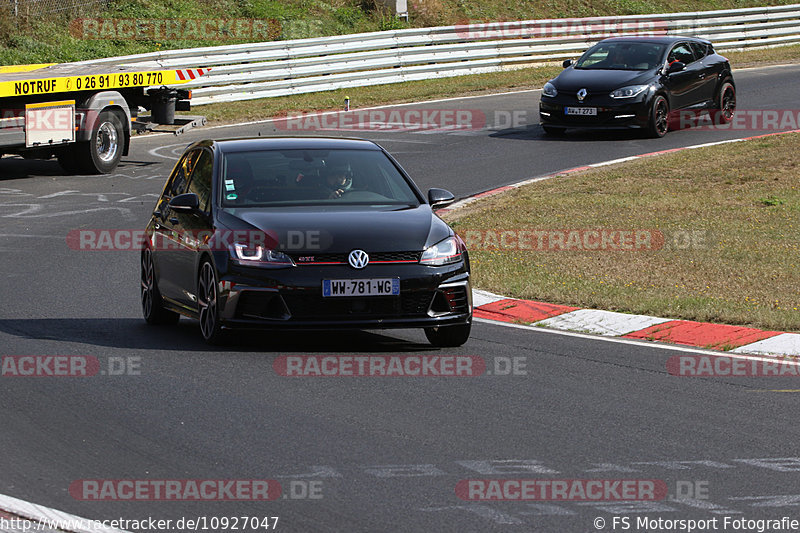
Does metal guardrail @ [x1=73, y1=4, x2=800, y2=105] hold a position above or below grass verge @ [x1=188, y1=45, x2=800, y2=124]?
above

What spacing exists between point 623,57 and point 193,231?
52.0 ft

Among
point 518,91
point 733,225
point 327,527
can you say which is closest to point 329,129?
point 518,91

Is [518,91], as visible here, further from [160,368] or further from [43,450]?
[43,450]

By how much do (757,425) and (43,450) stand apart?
394cm

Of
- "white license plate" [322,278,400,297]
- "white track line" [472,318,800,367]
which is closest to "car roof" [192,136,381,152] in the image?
"white license plate" [322,278,400,297]

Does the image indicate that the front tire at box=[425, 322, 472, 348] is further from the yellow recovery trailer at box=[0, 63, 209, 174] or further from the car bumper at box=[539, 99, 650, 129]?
the car bumper at box=[539, 99, 650, 129]

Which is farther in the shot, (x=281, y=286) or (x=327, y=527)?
(x=281, y=286)

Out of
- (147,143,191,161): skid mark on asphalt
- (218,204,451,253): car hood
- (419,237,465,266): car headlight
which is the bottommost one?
(147,143,191,161): skid mark on asphalt

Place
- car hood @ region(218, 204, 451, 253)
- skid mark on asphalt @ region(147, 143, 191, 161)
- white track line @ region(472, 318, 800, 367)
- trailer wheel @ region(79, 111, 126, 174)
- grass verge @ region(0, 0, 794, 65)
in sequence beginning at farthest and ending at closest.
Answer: grass verge @ region(0, 0, 794, 65) < skid mark on asphalt @ region(147, 143, 191, 161) < trailer wheel @ region(79, 111, 126, 174) < white track line @ region(472, 318, 800, 367) < car hood @ region(218, 204, 451, 253)

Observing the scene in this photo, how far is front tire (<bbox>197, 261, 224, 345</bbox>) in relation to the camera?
9.21 m

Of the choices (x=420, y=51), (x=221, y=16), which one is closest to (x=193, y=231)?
(x=420, y=51)

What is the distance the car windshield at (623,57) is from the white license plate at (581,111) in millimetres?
1342

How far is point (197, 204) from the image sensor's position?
385 inches

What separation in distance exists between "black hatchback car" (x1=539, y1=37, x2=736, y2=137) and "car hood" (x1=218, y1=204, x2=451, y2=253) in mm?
13686
